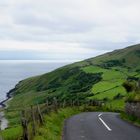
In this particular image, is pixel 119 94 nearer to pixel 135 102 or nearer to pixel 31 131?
pixel 135 102

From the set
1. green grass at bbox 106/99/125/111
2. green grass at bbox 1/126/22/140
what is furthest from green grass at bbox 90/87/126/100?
green grass at bbox 1/126/22/140

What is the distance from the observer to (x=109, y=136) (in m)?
23.9

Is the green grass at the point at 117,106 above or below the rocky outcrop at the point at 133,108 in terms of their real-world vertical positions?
below

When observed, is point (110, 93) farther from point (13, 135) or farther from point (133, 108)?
point (13, 135)

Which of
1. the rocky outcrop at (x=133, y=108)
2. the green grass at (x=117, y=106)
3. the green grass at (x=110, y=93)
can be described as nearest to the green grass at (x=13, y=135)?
the rocky outcrop at (x=133, y=108)

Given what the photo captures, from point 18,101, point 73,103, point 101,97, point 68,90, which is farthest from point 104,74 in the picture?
point 73,103

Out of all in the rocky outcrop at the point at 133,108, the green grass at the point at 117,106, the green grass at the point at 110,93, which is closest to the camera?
the rocky outcrop at the point at 133,108

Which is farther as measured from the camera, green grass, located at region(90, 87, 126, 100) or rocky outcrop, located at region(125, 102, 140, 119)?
green grass, located at region(90, 87, 126, 100)

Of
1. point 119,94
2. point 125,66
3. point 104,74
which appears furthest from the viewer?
point 125,66

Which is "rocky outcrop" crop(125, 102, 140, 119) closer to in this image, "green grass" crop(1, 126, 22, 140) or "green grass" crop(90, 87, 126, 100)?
"green grass" crop(1, 126, 22, 140)

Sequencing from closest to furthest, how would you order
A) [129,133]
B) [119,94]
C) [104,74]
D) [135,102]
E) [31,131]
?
[31,131] < [129,133] < [135,102] < [119,94] < [104,74]

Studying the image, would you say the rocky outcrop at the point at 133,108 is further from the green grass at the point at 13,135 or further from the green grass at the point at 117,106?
the green grass at the point at 117,106

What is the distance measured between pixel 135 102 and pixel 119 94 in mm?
72245

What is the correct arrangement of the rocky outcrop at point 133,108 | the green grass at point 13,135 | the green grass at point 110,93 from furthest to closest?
the green grass at point 110,93 < the rocky outcrop at point 133,108 < the green grass at point 13,135
